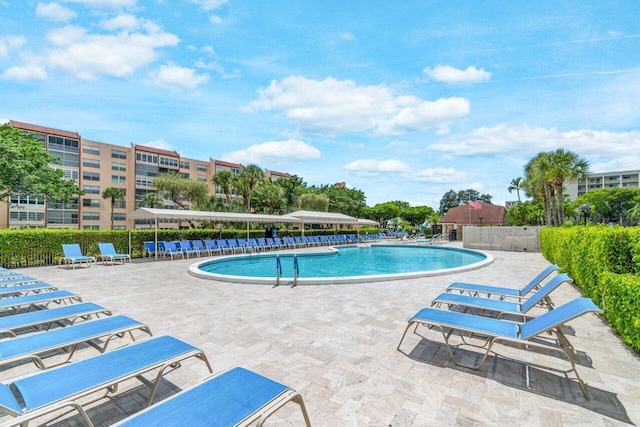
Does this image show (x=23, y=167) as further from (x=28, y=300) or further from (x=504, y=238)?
(x=504, y=238)

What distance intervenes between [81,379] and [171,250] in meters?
14.1

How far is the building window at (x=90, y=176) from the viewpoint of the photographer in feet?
147

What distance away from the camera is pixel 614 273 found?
5.18 meters

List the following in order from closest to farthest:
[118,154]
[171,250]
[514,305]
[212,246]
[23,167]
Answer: [514,305]
[171,250]
[23,167]
[212,246]
[118,154]

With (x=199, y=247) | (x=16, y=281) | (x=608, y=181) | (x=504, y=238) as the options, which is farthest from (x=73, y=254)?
(x=608, y=181)

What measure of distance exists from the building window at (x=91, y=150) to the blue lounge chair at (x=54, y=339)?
51614 millimetres

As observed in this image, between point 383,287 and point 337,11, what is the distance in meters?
8.26

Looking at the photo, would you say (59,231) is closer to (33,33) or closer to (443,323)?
(33,33)

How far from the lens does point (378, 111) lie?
16.4 meters

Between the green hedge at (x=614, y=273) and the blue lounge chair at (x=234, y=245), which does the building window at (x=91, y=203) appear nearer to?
the blue lounge chair at (x=234, y=245)

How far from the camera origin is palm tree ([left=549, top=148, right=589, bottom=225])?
22.7 metres

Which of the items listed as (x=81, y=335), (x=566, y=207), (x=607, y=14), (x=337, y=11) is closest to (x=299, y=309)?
(x=81, y=335)

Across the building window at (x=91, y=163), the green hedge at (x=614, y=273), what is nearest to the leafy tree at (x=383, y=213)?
the building window at (x=91, y=163)

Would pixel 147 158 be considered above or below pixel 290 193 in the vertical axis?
above
